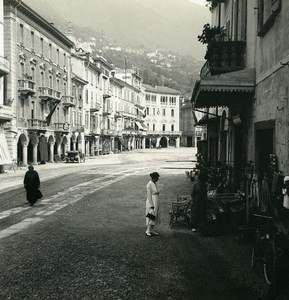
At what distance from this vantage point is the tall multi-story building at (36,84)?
35.2m

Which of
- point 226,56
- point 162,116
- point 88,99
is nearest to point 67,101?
point 88,99

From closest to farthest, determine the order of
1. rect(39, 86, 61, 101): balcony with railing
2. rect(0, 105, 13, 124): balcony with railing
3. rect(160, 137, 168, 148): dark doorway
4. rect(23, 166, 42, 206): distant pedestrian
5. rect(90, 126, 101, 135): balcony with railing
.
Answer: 1. rect(23, 166, 42, 206): distant pedestrian
2. rect(0, 105, 13, 124): balcony with railing
3. rect(39, 86, 61, 101): balcony with railing
4. rect(90, 126, 101, 135): balcony with railing
5. rect(160, 137, 168, 148): dark doorway

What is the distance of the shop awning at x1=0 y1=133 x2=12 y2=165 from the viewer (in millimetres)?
31000

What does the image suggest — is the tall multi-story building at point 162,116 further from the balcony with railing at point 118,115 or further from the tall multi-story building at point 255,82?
the tall multi-story building at point 255,82

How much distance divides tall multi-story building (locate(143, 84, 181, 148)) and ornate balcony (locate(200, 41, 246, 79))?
9243cm

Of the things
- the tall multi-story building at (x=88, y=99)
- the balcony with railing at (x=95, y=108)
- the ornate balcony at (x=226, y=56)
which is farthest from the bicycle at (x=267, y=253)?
the balcony with railing at (x=95, y=108)

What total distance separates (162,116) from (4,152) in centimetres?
7926

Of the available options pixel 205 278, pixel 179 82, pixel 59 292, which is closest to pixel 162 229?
pixel 205 278

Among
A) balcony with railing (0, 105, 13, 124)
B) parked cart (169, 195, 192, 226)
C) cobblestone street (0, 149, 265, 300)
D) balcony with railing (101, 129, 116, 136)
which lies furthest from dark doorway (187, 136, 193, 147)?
parked cart (169, 195, 192, 226)

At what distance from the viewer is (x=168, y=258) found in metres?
7.79

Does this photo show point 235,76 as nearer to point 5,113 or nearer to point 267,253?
point 267,253

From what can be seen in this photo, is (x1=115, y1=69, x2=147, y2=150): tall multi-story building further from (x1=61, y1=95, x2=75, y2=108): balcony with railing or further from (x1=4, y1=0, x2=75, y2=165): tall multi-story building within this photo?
(x1=4, y1=0, x2=75, y2=165): tall multi-story building

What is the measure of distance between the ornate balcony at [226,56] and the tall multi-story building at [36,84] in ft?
81.4

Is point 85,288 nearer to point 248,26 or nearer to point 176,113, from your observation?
point 248,26
